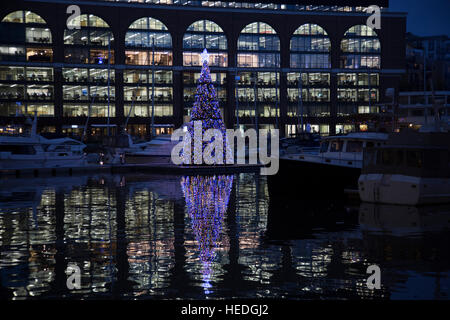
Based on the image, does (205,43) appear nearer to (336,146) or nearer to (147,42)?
(147,42)

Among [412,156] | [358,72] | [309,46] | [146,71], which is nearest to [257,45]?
[309,46]

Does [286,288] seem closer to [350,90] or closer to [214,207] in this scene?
[214,207]

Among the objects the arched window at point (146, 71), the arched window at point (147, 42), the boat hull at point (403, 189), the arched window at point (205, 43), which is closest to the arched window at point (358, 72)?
the arched window at point (205, 43)

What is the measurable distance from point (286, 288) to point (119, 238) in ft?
24.9

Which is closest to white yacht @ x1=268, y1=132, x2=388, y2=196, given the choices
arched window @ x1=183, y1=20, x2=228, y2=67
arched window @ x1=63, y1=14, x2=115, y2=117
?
arched window @ x1=63, y1=14, x2=115, y2=117

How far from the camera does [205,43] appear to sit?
110 metres

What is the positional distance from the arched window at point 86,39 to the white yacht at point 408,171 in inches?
3303

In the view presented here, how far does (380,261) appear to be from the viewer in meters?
14.7

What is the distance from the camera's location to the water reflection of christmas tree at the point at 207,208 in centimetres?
1570

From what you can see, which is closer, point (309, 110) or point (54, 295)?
point (54, 295)

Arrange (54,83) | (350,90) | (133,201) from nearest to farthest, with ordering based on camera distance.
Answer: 1. (133,201)
2. (54,83)
3. (350,90)

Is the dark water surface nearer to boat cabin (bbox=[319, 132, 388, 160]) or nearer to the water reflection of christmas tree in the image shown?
the water reflection of christmas tree

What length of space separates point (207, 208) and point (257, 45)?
3574 inches
